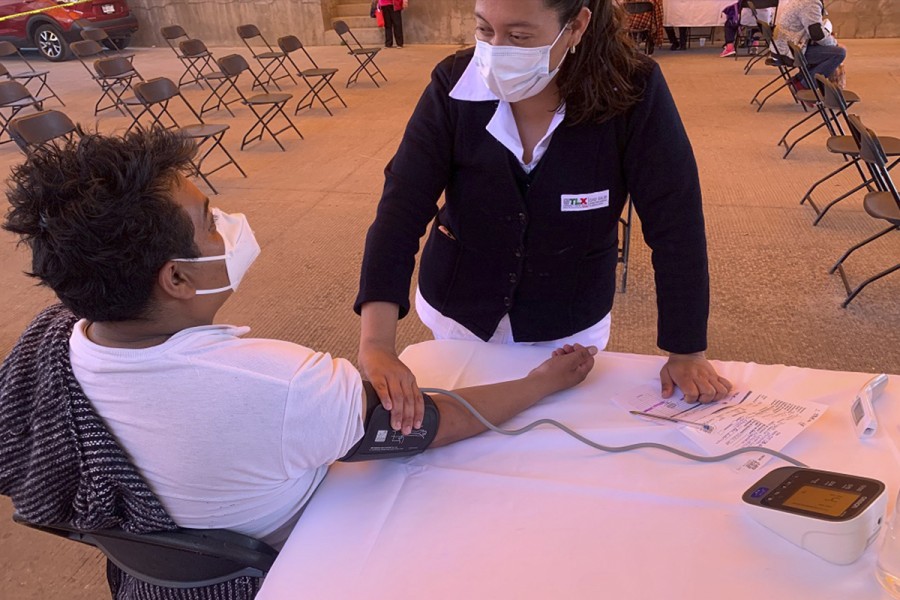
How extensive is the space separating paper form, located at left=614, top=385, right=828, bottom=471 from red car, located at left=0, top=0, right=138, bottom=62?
483 inches

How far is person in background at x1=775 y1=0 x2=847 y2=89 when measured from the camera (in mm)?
5695

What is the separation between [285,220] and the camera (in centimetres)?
457

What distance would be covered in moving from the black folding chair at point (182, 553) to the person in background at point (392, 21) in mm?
10191

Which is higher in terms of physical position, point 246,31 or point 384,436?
point 384,436

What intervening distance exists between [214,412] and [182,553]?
0.24m

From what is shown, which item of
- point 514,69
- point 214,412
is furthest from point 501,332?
point 214,412

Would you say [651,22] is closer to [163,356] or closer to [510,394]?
[510,394]

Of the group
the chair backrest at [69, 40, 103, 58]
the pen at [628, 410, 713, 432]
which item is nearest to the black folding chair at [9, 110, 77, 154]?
the pen at [628, 410, 713, 432]

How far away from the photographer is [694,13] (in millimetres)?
8617

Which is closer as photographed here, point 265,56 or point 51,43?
point 265,56

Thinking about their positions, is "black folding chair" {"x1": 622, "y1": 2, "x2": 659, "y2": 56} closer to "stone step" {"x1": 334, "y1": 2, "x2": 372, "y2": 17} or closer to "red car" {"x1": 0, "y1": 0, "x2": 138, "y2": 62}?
"stone step" {"x1": 334, "y1": 2, "x2": 372, "y2": 17}

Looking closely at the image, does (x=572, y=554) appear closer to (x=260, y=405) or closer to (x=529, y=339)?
(x=260, y=405)

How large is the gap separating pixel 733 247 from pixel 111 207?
3461 millimetres

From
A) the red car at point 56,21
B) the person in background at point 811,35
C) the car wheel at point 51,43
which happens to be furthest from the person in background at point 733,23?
the car wheel at point 51,43
